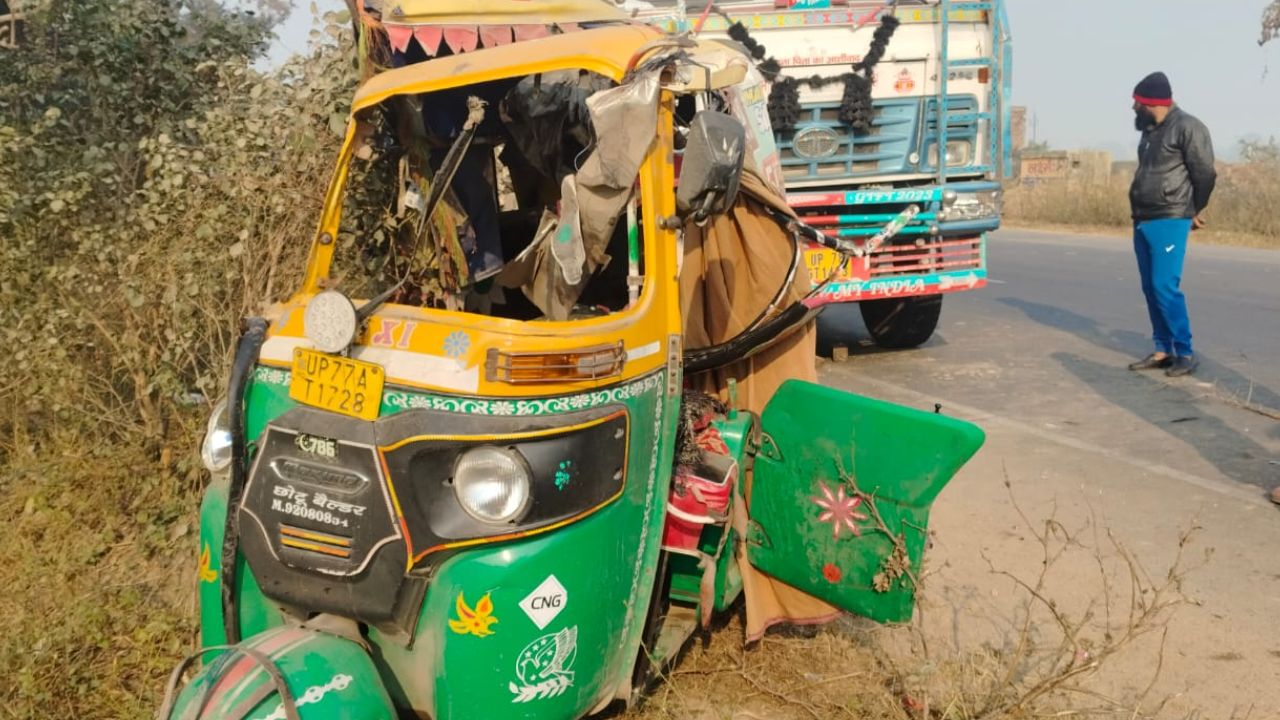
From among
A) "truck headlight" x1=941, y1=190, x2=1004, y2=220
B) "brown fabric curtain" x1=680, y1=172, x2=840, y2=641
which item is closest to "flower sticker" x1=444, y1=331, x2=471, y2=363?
"brown fabric curtain" x1=680, y1=172, x2=840, y2=641

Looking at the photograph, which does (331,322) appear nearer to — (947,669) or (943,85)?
(947,669)

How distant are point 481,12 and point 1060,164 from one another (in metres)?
29.7

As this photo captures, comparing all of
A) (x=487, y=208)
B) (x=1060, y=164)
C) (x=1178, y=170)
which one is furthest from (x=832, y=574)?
(x=1060, y=164)

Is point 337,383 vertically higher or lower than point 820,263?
higher

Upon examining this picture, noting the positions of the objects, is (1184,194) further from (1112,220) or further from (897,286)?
(1112,220)

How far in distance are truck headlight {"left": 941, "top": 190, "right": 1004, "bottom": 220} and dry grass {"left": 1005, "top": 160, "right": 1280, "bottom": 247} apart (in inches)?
391

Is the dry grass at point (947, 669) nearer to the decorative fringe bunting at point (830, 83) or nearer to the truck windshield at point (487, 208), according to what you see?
the truck windshield at point (487, 208)

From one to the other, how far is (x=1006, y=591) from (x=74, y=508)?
374cm

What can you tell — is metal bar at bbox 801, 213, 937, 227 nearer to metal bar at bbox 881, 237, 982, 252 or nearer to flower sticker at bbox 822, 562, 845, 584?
metal bar at bbox 881, 237, 982, 252

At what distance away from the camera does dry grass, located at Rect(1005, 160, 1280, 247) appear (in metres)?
17.1

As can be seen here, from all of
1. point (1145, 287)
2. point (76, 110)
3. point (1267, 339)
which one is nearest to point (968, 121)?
point (1145, 287)

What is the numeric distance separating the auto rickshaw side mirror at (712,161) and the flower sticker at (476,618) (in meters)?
1.05

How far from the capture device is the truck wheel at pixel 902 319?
8812 mm

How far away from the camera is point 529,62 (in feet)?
9.17
